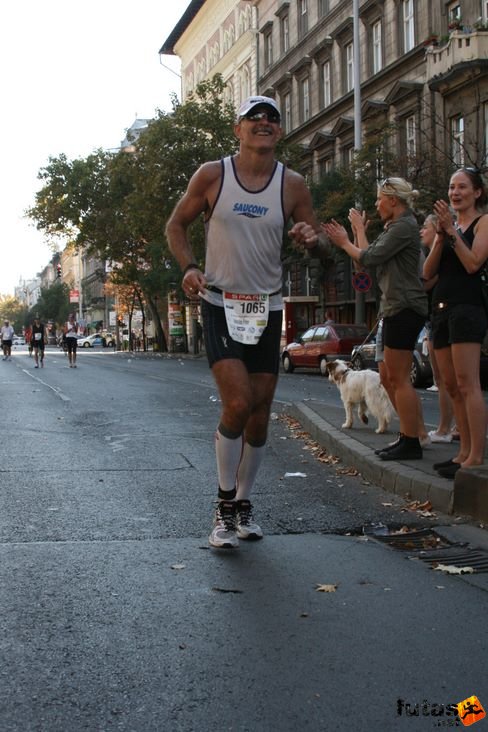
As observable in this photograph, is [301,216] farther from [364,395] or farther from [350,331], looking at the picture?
[350,331]

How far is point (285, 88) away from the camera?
50.0 m

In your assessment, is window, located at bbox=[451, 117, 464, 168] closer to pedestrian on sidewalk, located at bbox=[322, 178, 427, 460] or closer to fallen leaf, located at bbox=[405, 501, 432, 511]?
pedestrian on sidewalk, located at bbox=[322, 178, 427, 460]

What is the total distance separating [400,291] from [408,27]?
31.0 m

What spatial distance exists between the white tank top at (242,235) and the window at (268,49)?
162ft

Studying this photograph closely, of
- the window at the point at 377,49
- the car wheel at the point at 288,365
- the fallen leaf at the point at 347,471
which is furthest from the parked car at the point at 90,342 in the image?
the fallen leaf at the point at 347,471

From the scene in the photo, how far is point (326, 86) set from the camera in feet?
146

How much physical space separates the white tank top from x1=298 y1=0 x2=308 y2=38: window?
144 feet

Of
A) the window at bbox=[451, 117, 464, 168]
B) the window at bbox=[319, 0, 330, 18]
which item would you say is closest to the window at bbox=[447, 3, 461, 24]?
the window at bbox=[451, 117, 464, 168]

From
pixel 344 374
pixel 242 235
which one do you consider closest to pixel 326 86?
pixel 344 374

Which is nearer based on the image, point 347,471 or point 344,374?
point 347,471

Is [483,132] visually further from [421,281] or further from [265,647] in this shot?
[265,647]

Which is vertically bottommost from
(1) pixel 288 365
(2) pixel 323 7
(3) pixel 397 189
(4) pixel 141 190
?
(1) pixel 288 365

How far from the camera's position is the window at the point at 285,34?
49312 mm

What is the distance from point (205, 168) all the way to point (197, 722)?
3081mm
